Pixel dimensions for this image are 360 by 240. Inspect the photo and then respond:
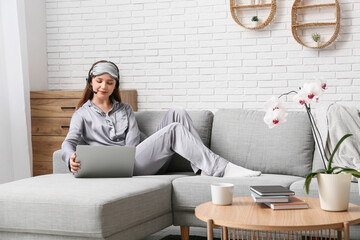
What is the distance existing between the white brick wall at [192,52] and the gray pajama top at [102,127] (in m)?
1.35

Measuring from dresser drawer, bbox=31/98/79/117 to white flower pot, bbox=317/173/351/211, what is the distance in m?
2.96

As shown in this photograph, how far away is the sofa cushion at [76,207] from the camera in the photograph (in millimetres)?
2703

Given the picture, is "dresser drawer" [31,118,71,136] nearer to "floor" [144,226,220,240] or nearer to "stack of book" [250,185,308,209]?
"floor" [144,226,220,240]

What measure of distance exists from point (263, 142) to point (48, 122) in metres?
2.10

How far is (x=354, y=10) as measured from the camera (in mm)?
4562

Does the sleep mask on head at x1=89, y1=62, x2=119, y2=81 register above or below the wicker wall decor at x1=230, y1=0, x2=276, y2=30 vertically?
below

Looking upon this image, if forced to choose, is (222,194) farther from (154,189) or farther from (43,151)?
(43,151)

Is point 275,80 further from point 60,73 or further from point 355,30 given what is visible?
point 60,73

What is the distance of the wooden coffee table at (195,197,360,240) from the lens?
214cm

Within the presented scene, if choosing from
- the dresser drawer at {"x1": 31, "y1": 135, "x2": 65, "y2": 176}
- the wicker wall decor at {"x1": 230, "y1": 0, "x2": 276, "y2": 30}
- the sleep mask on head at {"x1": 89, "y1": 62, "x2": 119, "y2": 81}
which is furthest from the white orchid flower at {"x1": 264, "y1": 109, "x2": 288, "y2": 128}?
the dresser drawer at {"x1": 31, "y1": 135, "x2": 65, "y2": 176}

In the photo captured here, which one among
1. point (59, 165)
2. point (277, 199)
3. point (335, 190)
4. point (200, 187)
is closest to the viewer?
point (335, 190)

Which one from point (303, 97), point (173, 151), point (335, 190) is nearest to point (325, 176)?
point (335, 190)

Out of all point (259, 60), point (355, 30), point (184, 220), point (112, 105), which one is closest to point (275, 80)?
point (259, 60)

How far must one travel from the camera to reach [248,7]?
4.84 metres
